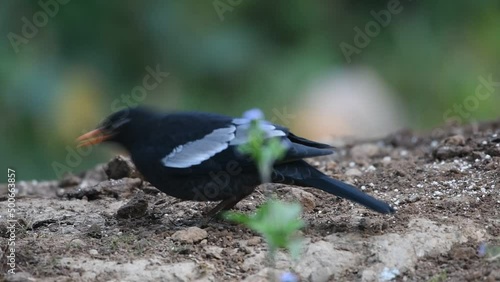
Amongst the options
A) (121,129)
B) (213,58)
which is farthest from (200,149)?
(213,58)

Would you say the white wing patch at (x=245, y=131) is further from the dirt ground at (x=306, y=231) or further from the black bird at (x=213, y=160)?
the dirt ground at (x=306, y=231)

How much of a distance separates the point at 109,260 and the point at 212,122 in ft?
3.39

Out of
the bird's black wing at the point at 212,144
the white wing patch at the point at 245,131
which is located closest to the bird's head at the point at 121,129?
the bird's black wing at the point at 212,144

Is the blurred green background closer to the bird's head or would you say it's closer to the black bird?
the bird's head

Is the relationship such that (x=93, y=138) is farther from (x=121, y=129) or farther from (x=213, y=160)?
(x=213, y=160)

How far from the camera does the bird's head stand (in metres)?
5.30

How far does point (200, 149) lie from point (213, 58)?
16.6ft

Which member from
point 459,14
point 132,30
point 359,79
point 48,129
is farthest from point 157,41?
point 459,14

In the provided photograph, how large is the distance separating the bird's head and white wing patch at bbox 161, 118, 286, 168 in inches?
13.6

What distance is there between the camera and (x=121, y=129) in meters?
5.32

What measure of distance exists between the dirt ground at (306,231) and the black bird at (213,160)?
0.64 feet

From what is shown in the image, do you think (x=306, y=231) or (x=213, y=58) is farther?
(x=213, y=58)

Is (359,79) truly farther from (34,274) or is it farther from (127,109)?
(34,274)

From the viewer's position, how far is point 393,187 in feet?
18.3
